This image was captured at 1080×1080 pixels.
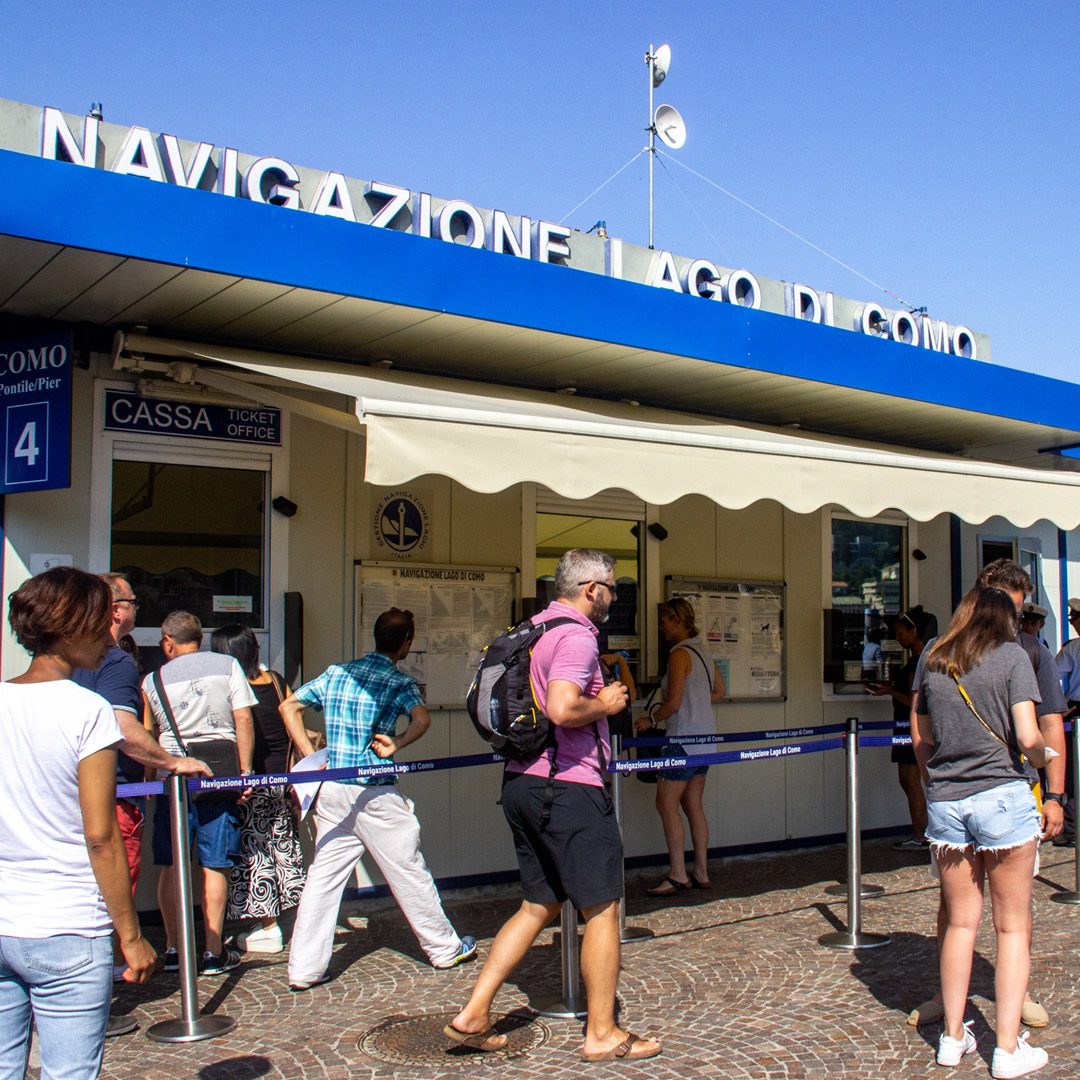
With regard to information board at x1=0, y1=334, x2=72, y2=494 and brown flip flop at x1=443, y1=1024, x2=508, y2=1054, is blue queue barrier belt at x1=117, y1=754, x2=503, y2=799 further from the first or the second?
information board at x1=0, y1=334, x2=72, y2=494

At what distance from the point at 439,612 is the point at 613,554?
4.77ft

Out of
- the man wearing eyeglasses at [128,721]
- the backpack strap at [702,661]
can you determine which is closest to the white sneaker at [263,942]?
the man wearing eyeglasses at [128,721]

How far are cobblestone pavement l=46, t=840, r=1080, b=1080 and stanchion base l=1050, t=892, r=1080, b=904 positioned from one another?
5.6 inches

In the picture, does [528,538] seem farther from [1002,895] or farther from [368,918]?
[1002,895]

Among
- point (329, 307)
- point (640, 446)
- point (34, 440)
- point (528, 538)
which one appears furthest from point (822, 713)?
point (34, 440)

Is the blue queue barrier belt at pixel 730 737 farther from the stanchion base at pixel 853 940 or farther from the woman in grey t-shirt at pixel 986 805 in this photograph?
the woman in grey t-shirt at pixel 986 805

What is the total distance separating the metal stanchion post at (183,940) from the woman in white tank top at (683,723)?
3.17 meters

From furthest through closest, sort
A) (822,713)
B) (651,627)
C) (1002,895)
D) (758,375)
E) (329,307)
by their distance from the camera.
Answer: (822,713)
(651,627)
(758,375)
(329,307)
(1002,895)

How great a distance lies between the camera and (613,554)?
757 centimetres

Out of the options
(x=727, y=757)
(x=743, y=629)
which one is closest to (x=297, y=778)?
(x=727, y=757)

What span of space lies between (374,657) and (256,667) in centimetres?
76

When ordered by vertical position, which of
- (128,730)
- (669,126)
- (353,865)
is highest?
(669,126)

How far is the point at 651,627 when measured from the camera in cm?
762

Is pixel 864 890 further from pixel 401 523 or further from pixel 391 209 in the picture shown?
pixel 391 209
